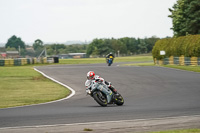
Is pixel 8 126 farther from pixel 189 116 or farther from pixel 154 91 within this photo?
pixel 154 91

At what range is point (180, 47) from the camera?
177 ft

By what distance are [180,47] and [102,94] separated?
127 ft

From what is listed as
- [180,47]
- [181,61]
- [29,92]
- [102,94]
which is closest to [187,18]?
[180,47]

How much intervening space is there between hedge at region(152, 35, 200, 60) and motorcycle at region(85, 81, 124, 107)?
3369cm

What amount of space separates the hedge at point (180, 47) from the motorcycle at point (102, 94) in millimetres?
33692

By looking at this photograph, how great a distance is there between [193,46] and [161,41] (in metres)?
10.3

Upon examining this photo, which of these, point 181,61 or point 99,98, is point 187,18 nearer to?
point 181,61

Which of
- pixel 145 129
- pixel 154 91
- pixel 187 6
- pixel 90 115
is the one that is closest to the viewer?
pixel 145 129

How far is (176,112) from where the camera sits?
1307 cm

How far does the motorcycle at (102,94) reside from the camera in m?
16.0

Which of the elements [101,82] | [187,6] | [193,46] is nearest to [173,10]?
[187,6]

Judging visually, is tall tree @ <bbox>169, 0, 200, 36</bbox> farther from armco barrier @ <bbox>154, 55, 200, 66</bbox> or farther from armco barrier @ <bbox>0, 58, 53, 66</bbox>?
armco barrier @ <bbox>0, 58, 53, 66</bbox>

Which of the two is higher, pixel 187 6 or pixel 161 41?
pixel 187 6

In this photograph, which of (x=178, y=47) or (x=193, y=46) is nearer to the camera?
(x=193, y=46)
